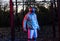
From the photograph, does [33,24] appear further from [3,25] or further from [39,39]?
[3,25]

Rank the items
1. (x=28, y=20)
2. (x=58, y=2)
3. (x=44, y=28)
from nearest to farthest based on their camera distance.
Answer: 1. (x=28, y=20)
2. (x=58, y=2)
3. (x=44, y=28)

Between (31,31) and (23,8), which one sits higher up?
(23,8)

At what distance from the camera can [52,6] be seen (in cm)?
1220

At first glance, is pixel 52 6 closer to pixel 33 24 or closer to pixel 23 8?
pixel 23 8

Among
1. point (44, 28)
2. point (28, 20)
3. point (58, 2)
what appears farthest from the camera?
point (44, 28)

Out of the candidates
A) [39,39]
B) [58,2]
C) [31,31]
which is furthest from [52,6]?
[31,31]

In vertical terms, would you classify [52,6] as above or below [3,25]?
above

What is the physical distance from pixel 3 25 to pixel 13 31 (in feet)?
6.03

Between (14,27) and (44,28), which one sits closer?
(14,27)

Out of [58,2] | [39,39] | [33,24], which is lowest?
[39,39]

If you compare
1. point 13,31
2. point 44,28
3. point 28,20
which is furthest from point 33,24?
point 44,28

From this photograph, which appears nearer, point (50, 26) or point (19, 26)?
point (19, 26)

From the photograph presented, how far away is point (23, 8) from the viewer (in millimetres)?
12180

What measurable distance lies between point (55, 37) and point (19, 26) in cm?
161
